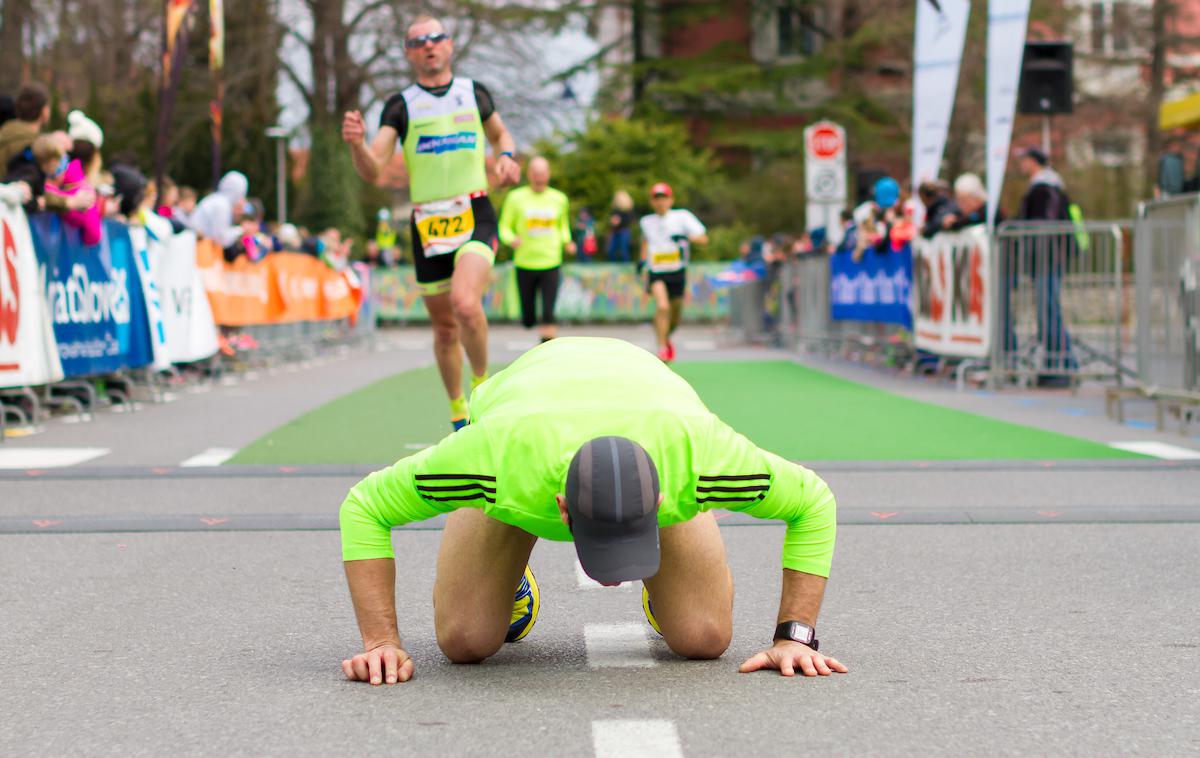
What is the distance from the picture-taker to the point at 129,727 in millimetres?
3803

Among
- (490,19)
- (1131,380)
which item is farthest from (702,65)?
(1131,380)

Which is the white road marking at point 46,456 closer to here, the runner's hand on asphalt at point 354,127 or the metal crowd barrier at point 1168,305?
the runner's hand on asphalt at point 354,127

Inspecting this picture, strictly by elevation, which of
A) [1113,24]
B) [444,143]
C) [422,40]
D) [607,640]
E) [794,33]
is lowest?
[607,640]

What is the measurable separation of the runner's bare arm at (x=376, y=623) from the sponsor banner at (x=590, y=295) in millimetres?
34746

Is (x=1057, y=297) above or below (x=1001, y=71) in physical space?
below

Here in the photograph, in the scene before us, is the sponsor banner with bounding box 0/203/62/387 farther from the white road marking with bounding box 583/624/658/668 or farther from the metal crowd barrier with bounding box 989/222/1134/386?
the metal crowd barrier with bounding box 989/222/1134/386

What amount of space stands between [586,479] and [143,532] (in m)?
3.89

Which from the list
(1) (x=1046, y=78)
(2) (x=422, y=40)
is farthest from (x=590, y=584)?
(1) (x=1046, y=78)

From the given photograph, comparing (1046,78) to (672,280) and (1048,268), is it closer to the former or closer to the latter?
(1048,268)

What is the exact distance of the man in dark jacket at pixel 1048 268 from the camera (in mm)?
15219

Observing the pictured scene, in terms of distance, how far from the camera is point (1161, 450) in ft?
33.5

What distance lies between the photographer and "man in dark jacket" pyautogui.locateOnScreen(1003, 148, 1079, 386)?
15219mm

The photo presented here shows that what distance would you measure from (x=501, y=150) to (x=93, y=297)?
178 inches

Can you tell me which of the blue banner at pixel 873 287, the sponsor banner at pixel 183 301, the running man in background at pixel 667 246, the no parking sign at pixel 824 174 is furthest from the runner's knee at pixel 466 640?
the no parking sign at pixel 824 174
